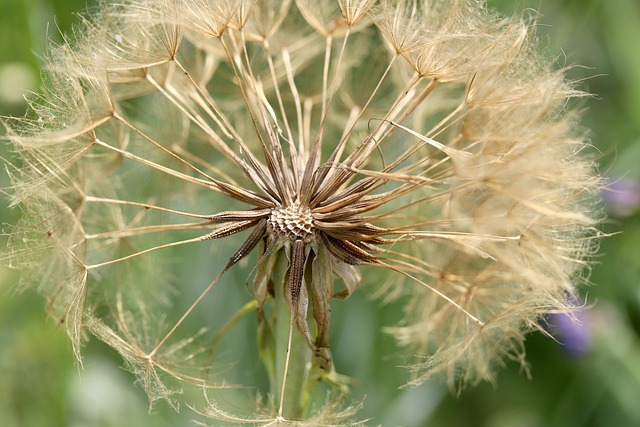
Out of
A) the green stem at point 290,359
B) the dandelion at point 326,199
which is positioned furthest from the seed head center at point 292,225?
the green stem at point 290,359

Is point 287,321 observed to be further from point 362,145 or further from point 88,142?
point 88,142

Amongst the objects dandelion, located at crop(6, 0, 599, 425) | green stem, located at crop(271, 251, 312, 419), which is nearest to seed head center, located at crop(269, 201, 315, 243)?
dandelion, located at crop(6, 0, 599, 425)

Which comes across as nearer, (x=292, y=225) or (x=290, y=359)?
(x=292, y=225)

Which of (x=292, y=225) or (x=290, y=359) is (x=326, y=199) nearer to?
(x=292, y=225)

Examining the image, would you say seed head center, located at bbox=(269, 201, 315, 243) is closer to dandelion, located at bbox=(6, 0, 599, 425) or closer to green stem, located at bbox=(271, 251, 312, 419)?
dandelion, located at bbox=(6, 0, 599, 425)

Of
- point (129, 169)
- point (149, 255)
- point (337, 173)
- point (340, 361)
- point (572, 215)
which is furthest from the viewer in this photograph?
point (340, 361)

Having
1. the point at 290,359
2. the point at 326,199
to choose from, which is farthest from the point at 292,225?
the point at 290,359

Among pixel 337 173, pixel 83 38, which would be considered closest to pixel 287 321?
pixel 337 173

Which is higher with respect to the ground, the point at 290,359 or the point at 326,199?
the point at 326,199
